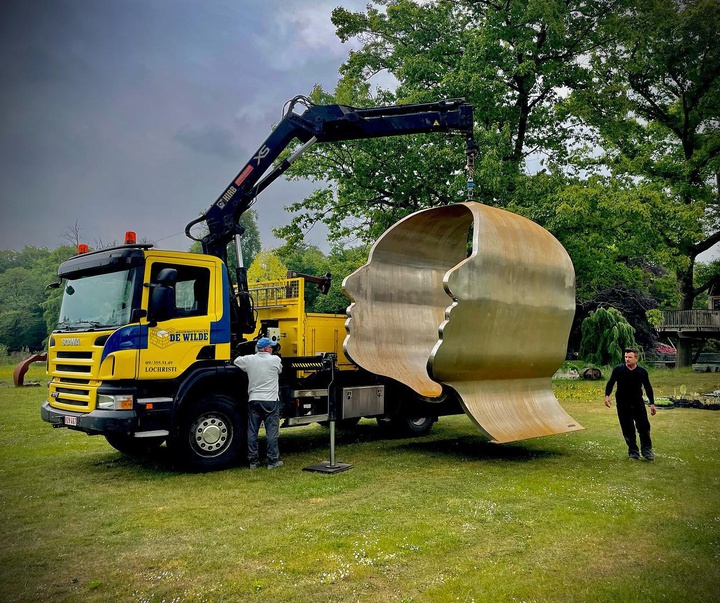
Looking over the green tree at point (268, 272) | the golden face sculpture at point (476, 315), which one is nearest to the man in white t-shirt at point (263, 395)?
the golden face sculpture at point (476, 315)

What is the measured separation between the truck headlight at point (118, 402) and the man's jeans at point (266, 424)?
168cm

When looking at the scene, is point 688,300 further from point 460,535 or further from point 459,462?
point 460,535

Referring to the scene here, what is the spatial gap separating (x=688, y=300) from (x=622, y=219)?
46.9 feet

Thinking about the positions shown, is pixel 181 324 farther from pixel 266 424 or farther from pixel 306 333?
pixel 306 333

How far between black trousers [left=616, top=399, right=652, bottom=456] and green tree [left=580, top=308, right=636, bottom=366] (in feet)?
61.9

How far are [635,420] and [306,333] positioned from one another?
537 centimetres

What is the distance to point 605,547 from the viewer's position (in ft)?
18.8

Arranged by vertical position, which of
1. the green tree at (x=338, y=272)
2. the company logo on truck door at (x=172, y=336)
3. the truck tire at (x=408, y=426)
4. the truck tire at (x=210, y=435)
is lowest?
the truck tire at (x=408, y=426)

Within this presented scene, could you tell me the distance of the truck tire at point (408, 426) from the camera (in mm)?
12672

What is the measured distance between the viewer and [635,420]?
31.5 feet

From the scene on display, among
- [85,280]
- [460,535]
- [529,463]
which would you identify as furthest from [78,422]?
[529,463]

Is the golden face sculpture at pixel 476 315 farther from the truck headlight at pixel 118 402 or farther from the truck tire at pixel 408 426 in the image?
the truck headlight at pixel 118 402

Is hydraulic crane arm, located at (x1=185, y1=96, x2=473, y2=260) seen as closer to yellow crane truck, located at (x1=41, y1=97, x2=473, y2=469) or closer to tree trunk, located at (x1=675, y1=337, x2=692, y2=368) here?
yellow crane truck, located at (x1=41, y1=97, x2=473, y2=469)

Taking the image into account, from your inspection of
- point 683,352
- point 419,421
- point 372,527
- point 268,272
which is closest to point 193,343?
point 372,527
